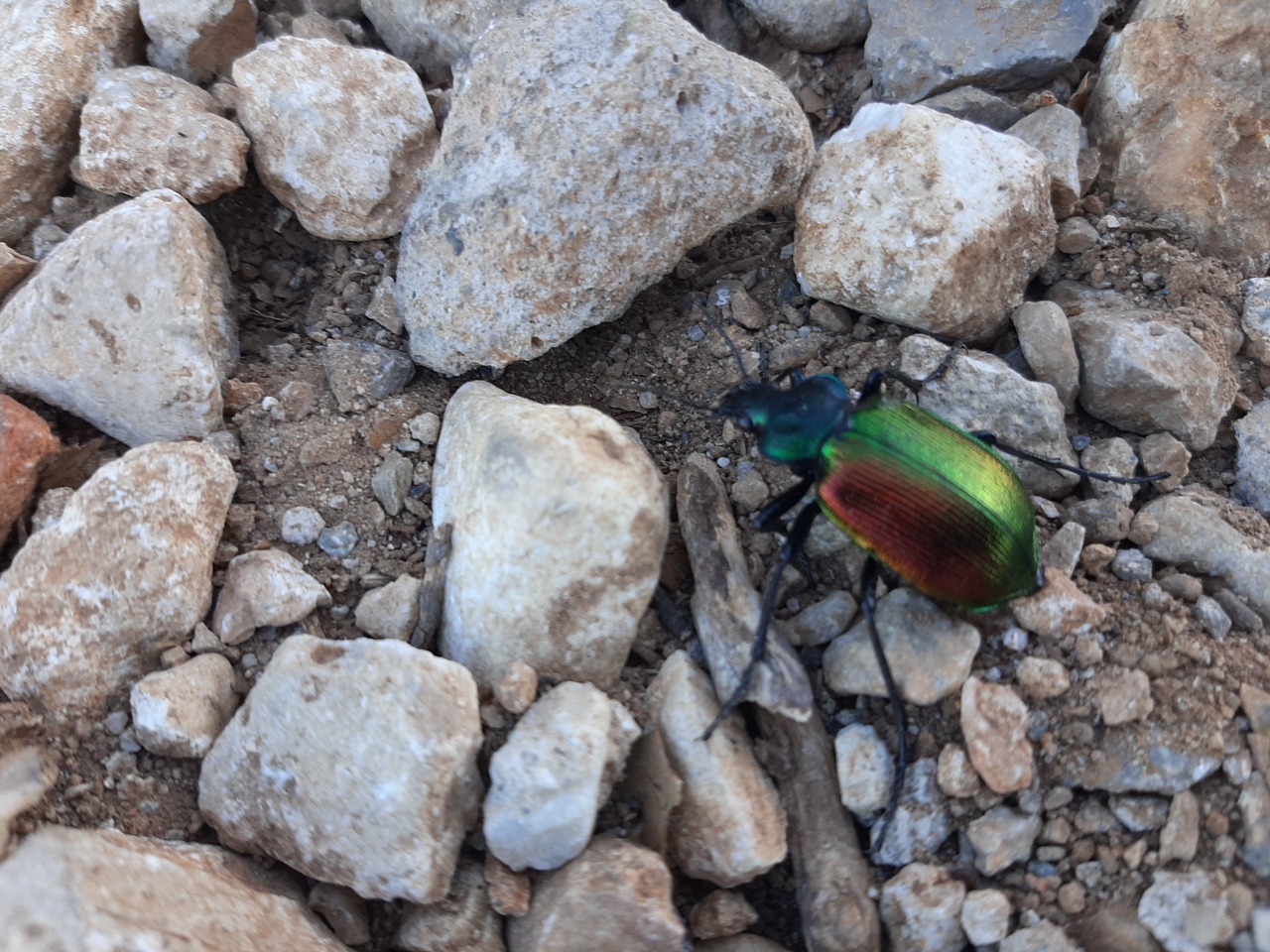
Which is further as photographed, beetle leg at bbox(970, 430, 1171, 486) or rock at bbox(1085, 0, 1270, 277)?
rock at bbox(1085, 0, 1270, 277)

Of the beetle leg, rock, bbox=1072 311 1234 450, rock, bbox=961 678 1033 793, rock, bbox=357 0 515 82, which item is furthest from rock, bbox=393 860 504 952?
rock, bbox=357 0 515 82

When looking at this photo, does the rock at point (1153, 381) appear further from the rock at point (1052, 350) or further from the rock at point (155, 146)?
the rock at point (155, 146)

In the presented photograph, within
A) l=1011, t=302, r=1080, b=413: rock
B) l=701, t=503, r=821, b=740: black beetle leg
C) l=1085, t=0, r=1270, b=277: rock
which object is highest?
l=1085, t=0, r=1270, b=277: rock

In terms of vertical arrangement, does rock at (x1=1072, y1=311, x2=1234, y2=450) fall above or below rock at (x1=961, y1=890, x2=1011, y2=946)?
above

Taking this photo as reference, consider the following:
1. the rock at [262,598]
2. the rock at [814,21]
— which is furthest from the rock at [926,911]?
the rock at [814,21]

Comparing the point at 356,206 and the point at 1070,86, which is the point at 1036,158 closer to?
the point at 1070,86

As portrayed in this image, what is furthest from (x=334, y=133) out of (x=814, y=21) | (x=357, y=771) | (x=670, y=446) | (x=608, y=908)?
(x=608, y=908)

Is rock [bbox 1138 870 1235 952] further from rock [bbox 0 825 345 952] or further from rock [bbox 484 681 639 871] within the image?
rock [bbox 0 825 345 952]
